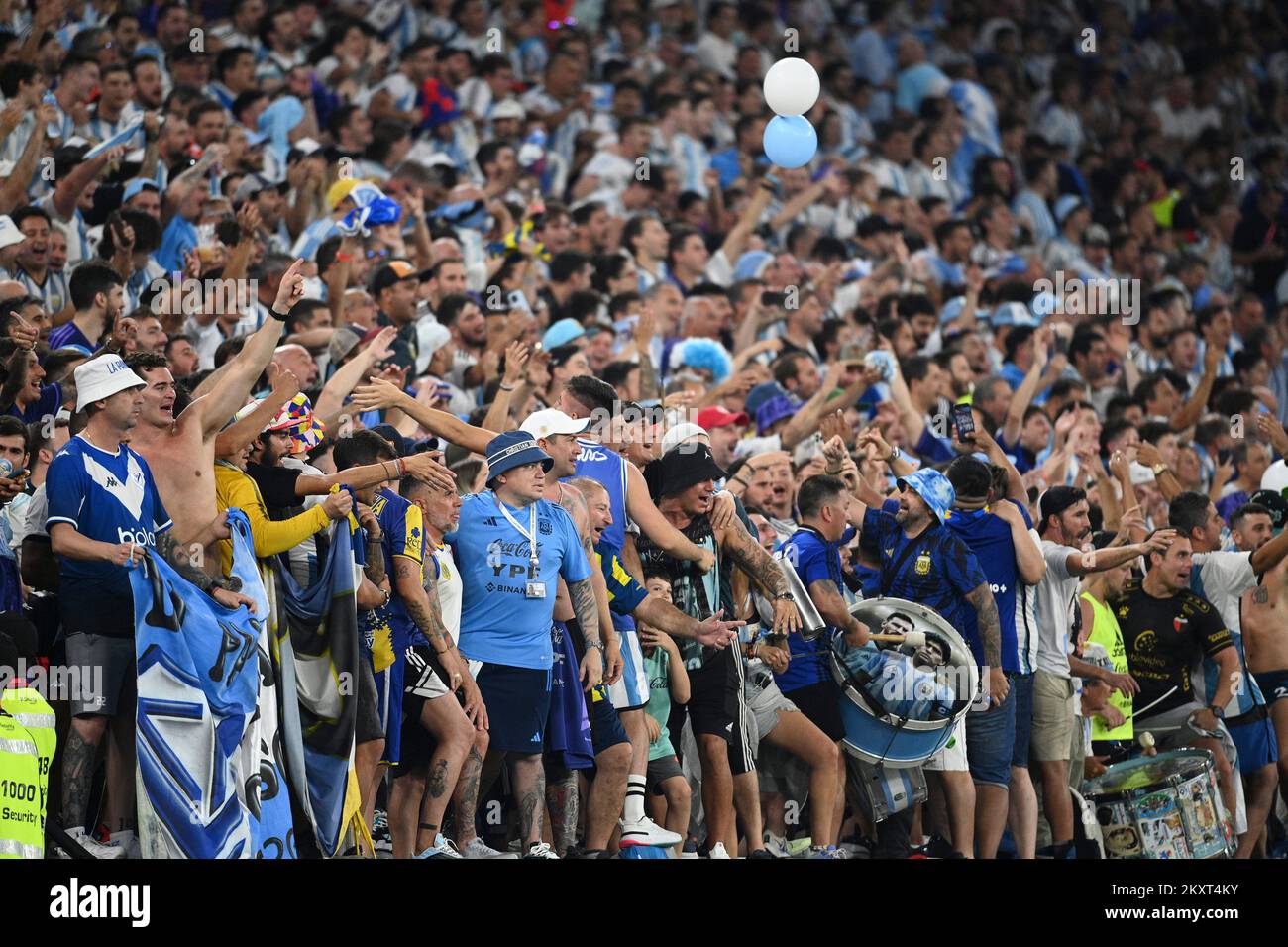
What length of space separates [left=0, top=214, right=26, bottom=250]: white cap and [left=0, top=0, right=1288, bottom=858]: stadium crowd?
2 centimetres

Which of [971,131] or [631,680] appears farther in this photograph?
[971,131]

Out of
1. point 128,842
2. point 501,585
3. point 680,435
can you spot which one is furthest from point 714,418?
point 128,842

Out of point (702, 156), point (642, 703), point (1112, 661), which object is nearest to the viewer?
point (642, 703)

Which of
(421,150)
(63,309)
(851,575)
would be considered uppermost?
(421,150)

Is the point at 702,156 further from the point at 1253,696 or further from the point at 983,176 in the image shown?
the point at 1253,696

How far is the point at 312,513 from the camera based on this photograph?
325 inches

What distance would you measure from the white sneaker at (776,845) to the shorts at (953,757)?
898 millimetres

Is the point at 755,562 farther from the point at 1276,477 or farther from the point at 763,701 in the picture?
the point at 1276,477

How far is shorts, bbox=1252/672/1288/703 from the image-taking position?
1205 centimetres

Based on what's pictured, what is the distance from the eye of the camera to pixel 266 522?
834cm

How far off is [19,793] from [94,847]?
1.75ft

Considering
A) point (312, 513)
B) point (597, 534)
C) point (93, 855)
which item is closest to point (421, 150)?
point (597, 534)

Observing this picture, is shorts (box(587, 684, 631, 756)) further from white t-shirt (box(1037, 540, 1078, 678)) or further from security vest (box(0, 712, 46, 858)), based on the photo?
white t-shirt (box(1037, 540, 1078, 678))

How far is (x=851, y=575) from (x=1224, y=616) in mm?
2681
